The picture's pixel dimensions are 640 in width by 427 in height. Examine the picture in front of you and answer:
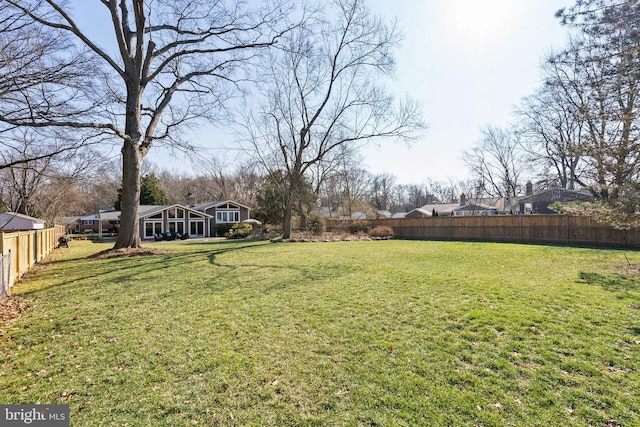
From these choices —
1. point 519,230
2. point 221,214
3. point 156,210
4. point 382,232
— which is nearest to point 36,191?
point 156,210

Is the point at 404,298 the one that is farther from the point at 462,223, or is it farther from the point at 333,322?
the point at 462,223

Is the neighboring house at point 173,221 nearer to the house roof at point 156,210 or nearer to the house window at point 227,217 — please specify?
the house roof at point 156,210

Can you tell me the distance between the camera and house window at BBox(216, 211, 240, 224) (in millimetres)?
31062

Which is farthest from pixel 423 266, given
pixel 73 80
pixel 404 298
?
pixel 73 80

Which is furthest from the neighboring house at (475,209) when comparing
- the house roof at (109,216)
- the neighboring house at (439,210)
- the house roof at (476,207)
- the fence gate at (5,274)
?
the fence gate at (5,274)

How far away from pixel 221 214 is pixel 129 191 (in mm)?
18598

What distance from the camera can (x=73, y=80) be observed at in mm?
6633

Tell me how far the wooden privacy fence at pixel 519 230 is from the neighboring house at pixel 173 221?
16497 millimetres

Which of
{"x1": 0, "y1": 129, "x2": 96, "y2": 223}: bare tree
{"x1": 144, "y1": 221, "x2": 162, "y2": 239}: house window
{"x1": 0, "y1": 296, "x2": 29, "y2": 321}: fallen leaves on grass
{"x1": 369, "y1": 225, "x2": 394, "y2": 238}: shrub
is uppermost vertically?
{"x1": 0, "y1": 129, "x2": 96, "y2": 223}: bare tree

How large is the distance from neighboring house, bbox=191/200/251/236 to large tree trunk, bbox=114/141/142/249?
54.7 ft

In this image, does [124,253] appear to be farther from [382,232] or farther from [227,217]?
[227,217]

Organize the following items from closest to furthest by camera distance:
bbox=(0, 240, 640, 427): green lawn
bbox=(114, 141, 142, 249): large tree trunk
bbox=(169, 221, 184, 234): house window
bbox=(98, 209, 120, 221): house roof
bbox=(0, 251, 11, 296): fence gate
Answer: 1. bbox=(0, 240, 640, 427): green lawn
2. bbox=(0, 251, 11, 296): fence gate
3. bbox=(114, 141, 142, 249): large tree trunk
4. bbox=(169, 221, 184, 234): house window
5. bbox=(98, 209, 120, 221): house roof

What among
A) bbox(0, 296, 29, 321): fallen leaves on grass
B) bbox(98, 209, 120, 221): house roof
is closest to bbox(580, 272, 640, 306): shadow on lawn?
bbox(0, 296, 29, 321): fallen leaves on grass

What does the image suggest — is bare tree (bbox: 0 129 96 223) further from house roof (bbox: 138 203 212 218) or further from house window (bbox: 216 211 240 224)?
house window (bbox: 216 211 240 224)
